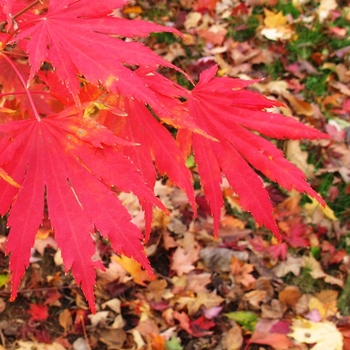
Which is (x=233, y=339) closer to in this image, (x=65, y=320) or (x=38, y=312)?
(x=65, y=320)

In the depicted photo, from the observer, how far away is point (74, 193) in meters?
0.97

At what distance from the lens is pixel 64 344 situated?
6.72 feet

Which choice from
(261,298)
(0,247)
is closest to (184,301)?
(261,298)

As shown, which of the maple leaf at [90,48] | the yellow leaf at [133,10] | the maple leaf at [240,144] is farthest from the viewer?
the yellow leaf at [133,10]

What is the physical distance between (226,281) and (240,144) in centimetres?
134

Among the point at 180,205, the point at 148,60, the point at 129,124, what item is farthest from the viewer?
the point at 180,205

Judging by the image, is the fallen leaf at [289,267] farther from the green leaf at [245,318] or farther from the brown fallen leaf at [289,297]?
the green leaf at [245,318]

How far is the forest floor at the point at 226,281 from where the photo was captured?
2.08 metres

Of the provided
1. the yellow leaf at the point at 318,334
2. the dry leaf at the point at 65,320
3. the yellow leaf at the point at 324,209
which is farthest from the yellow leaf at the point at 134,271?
the yellow leaf at the point at 324,209

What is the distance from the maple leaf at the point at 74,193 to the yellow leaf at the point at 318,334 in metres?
1.34

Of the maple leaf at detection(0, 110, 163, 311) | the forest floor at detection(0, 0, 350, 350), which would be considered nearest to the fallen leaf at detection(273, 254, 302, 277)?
the forest floor at detection(0, 0, 350, 350)

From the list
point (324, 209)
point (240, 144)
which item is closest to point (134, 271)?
point (324, 209)

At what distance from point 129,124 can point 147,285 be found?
1361 millimetres

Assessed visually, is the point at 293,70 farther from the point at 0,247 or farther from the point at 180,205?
the point at 0,247
